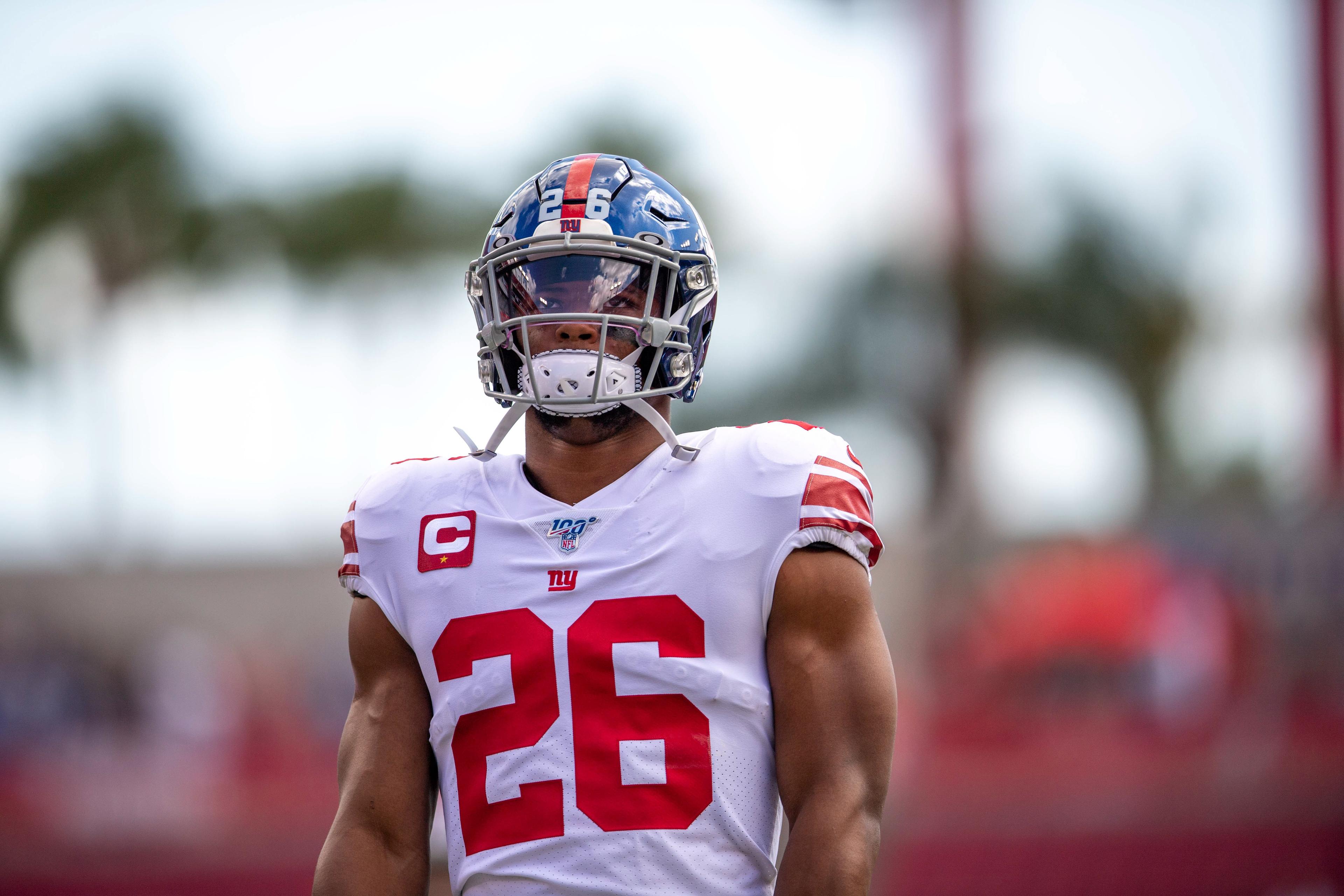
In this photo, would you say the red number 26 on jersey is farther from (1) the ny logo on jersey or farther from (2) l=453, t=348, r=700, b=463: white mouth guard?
(2) l=453, t=348, r=700, b=463: white mouth guard

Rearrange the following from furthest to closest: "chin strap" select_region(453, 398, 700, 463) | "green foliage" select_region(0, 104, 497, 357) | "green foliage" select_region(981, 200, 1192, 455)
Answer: "green foliage" select_region(981, 200, 1192, 455), "green foliage" select_region(0, 104, 497, 357), "chin strap" select_region(453, 398, 700, 463)

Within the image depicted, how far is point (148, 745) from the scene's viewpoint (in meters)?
12.7

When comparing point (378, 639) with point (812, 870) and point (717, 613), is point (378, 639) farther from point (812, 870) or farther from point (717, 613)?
point (812, 870)

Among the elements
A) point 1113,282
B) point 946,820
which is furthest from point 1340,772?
point 1113,282

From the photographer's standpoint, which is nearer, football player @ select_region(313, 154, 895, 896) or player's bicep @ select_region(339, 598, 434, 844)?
football player @ select_region(313, 154, 895, 896)

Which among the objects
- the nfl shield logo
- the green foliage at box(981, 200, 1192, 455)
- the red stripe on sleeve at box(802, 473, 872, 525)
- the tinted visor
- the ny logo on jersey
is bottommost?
the green foliage at box(981, 200, 1192, 455)

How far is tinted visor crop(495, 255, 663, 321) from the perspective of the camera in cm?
225

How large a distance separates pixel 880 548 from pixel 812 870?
0.52 m

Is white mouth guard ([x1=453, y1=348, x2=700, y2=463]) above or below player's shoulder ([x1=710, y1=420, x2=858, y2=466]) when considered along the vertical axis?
above

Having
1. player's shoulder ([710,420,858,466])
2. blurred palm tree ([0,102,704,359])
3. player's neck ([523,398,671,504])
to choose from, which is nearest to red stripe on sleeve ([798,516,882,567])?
player's shoulder ([710,420,858,466])

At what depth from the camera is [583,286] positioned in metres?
2.25

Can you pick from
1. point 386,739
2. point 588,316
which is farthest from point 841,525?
point 386,739

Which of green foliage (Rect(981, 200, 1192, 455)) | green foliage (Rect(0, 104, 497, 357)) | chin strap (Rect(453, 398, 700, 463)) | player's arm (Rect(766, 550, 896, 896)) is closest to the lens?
player's arm (Rect(766, 550, 896, 896))

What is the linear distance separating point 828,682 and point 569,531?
486 mm
